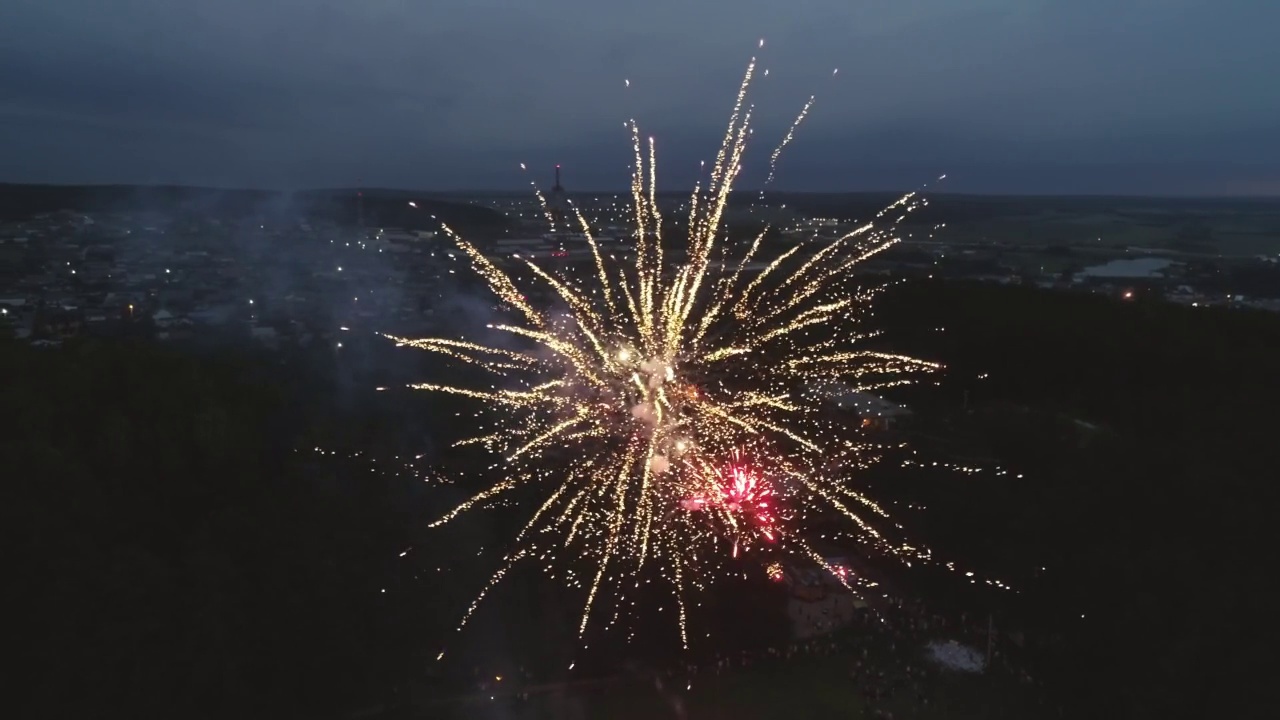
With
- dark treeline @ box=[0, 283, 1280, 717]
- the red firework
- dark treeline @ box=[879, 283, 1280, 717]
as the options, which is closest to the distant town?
dark treeline @ box=[0, 283, 1280, 717]

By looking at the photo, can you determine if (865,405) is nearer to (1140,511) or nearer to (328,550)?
(1140,511)

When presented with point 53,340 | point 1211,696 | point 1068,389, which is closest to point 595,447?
point 1211,696

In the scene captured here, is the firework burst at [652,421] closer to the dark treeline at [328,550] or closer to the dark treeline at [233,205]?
the dark treeline at [328,550]

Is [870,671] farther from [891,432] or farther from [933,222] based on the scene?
[933,222]

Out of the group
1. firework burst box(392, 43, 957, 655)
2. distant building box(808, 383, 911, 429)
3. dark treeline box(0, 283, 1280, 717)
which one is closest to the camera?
dark treeline box(0, 283, 1280, 717)

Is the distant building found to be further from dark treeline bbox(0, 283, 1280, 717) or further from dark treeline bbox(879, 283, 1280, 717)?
dark treeline bbox(0, 283, 1280, 717)

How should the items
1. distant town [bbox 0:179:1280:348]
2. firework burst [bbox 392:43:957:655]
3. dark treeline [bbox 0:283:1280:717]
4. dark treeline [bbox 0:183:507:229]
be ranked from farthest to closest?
dark treeline [bbox 0:183:507:229], distant town [bbox 0:179:1280:348], firework burst [bbox 392:43:957:655], dark treeline [bbox 0:283:1280:717]
